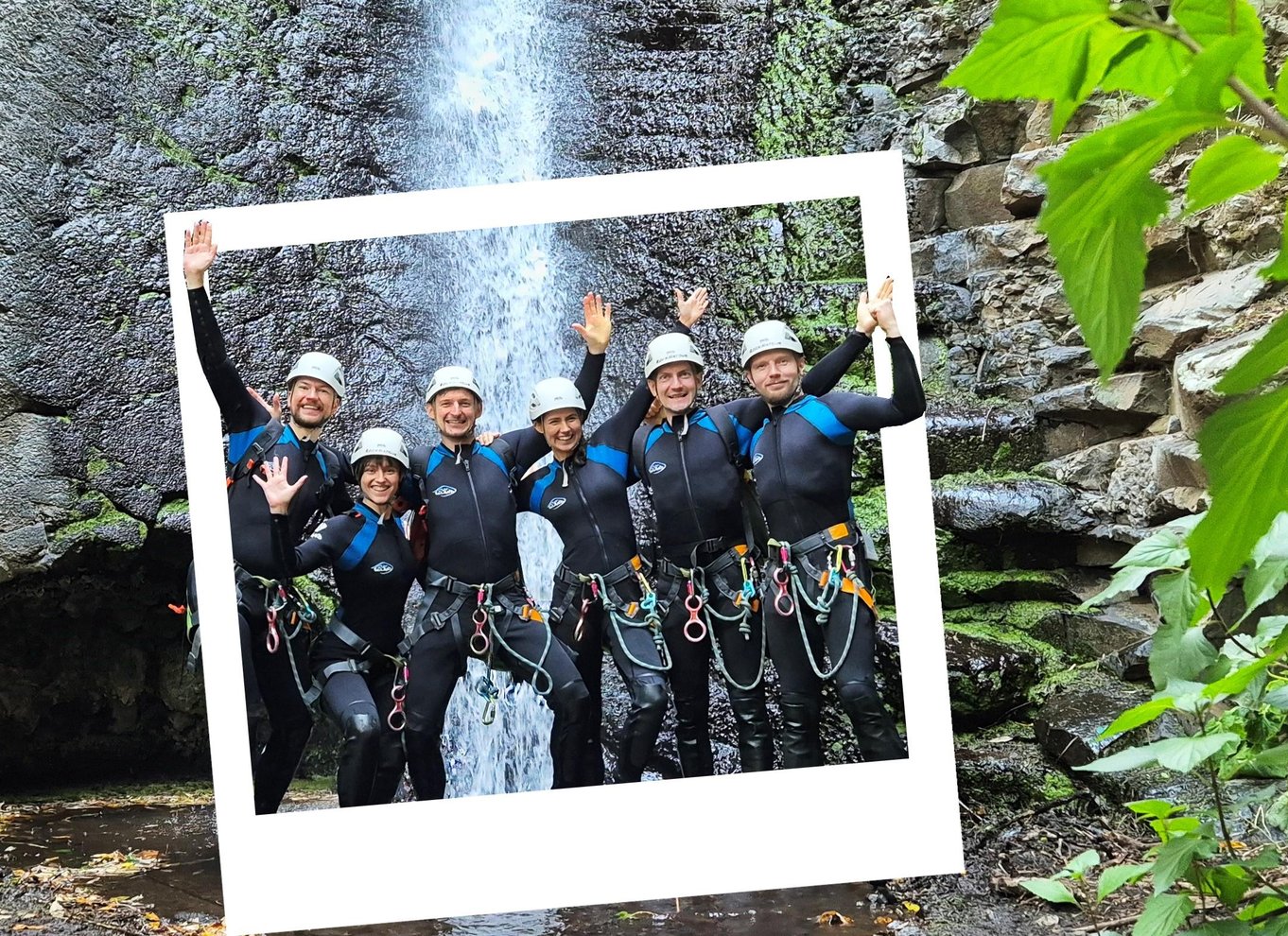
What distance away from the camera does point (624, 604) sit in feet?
6.64

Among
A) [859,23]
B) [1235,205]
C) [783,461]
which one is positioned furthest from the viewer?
[859,23]

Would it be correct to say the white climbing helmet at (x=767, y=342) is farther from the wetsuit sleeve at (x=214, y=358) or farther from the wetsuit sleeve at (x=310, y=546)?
the wetsuit sleeve at (x=214, y=358)

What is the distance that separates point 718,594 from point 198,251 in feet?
4.09

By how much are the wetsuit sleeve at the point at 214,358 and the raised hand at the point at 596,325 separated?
714mm

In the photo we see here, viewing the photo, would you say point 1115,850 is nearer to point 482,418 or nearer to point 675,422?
point 675,422

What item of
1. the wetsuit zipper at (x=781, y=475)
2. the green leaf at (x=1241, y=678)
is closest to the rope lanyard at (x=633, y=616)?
the wetsuit zipper at (x=781, y=475)

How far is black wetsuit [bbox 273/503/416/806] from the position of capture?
1962mm

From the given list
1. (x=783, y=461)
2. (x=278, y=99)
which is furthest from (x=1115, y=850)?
(x=278, y=99)

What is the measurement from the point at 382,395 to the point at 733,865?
1.46m

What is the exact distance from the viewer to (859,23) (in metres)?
4.06

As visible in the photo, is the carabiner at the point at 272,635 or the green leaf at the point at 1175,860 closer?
the green leaf at the point at 1175,860

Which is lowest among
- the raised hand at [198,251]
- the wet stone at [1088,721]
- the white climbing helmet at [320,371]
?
the wet stone at [1088,721]

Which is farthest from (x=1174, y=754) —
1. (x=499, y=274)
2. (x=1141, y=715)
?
(x=499, y=274)

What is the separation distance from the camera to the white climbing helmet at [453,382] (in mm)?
2143
